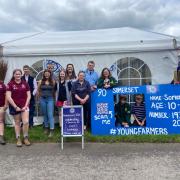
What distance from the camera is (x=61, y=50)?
11367mm

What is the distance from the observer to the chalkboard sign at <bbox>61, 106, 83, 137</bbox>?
8935 mm

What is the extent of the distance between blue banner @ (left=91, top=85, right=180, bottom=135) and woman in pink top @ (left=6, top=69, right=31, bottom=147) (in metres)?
1.80

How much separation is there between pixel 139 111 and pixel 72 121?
2.03 m

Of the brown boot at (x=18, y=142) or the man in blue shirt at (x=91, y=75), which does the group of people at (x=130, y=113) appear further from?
the brown boot at (x=18, y=142)

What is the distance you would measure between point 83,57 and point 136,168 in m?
5.28

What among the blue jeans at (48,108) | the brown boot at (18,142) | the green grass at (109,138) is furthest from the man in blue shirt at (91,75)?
the brown boot at (18,142)

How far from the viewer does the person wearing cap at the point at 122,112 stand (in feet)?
33.0

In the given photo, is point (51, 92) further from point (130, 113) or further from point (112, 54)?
point (112, 54)

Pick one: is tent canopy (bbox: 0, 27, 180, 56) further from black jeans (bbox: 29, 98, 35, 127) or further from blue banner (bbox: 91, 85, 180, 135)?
blue banner (bbox: 91, 85, 180, 135)

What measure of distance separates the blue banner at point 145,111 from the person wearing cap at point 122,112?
0.12 ft

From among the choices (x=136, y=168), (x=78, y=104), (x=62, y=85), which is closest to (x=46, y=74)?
(x=62, y=85)

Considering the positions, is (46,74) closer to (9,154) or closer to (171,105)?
(9,154)

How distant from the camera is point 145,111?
32.8 ft

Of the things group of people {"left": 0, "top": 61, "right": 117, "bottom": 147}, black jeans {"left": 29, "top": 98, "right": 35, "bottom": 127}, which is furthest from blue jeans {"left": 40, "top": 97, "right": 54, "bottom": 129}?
black jeans {"left": 29, "top": 98, "right": 35, "bottom": 127}
